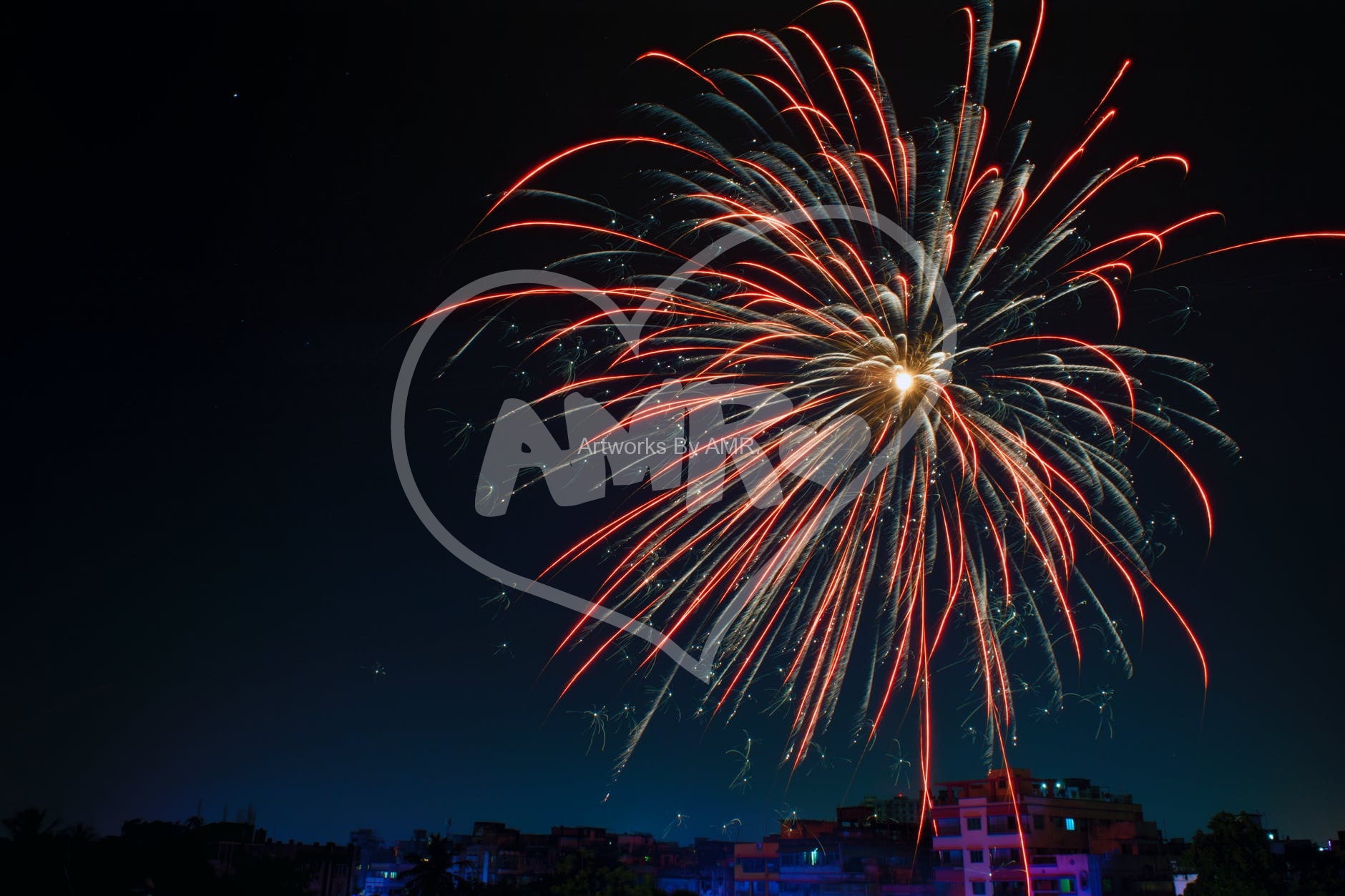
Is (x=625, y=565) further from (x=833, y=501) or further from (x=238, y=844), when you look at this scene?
(x=238, y=844)

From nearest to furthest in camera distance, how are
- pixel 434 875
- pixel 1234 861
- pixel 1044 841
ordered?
pixel 1234 861 < pixel 434 875 < pixel 1044 841

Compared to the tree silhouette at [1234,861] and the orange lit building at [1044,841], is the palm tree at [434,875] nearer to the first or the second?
the orange lit building at [1044,841]

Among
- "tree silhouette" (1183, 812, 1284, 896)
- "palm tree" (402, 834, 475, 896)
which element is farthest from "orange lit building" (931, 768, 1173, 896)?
"palm tree" (402, 834, 475, 896)

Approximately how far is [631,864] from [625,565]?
36901 mm

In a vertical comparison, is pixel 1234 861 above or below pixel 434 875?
above

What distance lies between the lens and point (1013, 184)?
56.2 feet

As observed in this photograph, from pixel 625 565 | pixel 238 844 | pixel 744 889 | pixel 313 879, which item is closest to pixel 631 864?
pixel 744 889

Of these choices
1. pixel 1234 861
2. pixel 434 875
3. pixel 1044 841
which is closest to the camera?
pixel 1234 861

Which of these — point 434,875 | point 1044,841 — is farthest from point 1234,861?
point 434,875

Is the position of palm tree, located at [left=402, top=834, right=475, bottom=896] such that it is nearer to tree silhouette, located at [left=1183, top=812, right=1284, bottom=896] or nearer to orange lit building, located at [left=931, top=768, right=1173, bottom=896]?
orange lit building, located at [left=931, top=768, right=1173, bottom=896]

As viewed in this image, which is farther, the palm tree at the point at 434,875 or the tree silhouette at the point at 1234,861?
the palm tree at the point at 434,875

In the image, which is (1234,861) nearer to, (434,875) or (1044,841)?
(1044,841)

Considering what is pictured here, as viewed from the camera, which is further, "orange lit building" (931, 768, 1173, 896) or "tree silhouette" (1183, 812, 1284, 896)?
"orange lit building" (931, 768, 1173, 896)

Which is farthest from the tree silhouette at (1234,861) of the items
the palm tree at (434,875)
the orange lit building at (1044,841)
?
the palm tree at (434,875)
